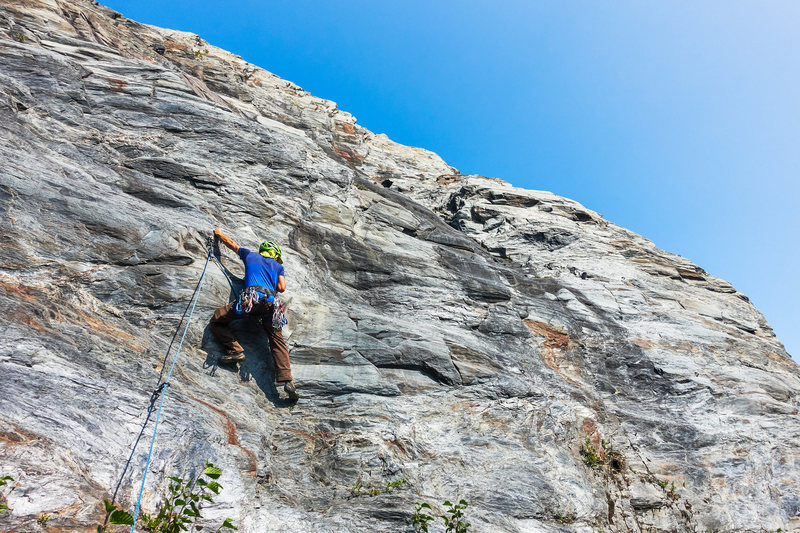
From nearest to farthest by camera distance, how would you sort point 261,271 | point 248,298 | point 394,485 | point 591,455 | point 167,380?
point 167,380 < point 394,485 < point 248,298 < point 261,271 < point 591,455

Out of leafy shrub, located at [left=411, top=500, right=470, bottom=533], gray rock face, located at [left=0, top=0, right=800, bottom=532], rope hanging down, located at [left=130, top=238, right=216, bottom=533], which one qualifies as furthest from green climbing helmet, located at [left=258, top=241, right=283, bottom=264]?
leafy shrub, located at [left=411, top=500, right=470, bottom=533]

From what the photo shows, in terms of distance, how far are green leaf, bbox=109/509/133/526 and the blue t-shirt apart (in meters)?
4.31

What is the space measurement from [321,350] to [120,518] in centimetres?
530

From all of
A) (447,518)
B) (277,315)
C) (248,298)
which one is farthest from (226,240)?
(447,518)

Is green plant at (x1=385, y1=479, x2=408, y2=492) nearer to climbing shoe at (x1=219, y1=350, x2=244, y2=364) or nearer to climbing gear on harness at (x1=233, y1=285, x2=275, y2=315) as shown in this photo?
climbing shoe at (x1=219, y1=350, x2=244, y2=364)

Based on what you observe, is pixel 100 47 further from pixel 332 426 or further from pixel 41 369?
pixel 332 426

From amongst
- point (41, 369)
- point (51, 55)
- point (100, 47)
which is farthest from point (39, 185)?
point (100, 47)

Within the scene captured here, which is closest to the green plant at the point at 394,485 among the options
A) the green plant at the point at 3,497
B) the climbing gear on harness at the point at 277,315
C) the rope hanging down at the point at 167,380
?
the climbing gear on harness at the point at 277,315

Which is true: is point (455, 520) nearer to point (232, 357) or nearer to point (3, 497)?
point (232, 357)

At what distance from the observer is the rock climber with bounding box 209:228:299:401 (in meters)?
8.70

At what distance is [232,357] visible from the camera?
347 inches

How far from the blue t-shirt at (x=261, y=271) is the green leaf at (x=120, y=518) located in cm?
431

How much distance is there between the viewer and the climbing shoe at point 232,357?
8.82 meters

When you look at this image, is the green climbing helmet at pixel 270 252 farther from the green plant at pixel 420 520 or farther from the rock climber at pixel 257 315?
the green plant at pixel 420 520
